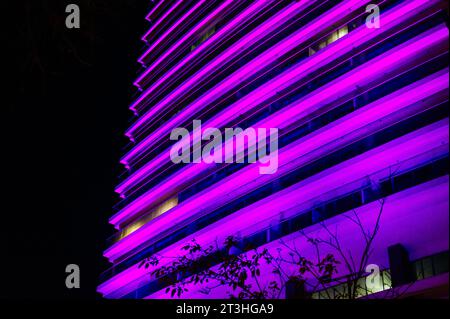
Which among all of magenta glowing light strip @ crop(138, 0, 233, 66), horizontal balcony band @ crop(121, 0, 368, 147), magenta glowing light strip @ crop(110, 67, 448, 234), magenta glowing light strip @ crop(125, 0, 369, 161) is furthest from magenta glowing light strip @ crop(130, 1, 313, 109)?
magenta glowing light strip @ crop(110, 67, 448, 234)

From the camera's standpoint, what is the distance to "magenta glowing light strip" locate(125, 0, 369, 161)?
2762 cm

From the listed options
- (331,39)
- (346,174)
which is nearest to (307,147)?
(346,174)

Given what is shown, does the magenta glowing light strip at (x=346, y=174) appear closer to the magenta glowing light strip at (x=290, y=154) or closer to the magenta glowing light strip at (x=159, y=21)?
the magenta glowing light strip at (x=290, y=154)

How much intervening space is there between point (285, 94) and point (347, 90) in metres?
4.68

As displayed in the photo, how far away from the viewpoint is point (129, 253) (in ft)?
124

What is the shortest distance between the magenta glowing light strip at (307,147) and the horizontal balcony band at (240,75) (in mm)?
6878

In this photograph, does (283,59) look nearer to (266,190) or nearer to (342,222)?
(266,190)

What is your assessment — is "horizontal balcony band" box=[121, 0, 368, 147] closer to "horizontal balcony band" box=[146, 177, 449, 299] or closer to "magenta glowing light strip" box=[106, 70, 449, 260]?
"magenta glowing light strip" box=[106, 70, 449, 260]

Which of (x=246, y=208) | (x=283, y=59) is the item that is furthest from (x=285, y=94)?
(x=246, y=208)

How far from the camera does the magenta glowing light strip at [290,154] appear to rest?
2150 cm

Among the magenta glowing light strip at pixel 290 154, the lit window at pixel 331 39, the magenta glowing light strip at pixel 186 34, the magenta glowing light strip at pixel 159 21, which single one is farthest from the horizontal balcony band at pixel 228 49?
the magenta glowing light strip at pixel 290 154

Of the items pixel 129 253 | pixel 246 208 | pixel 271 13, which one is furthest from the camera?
pixel 129 253

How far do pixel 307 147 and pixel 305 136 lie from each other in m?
0.55

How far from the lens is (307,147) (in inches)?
995
